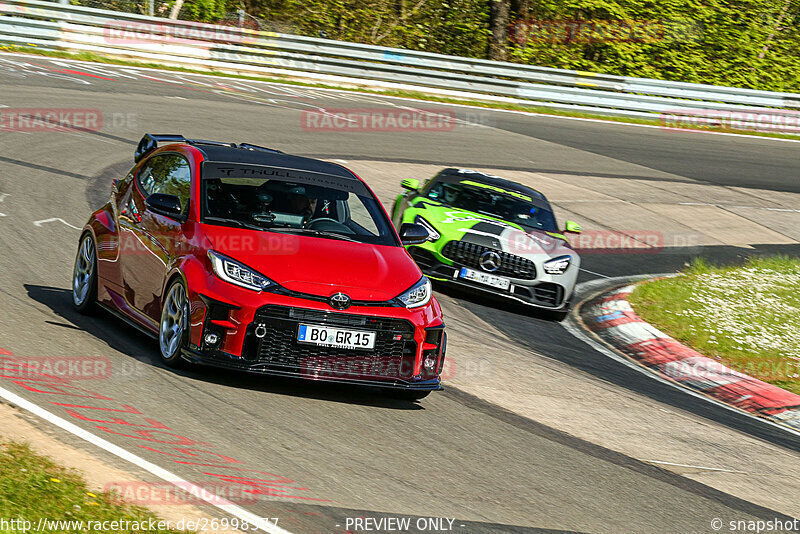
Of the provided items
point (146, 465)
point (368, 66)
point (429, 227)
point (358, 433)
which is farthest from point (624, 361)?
point (368, 66)

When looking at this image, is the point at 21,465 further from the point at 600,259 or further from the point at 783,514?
the point at 600,259

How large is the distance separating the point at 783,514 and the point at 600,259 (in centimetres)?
941

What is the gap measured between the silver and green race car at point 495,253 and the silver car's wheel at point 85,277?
411 cm

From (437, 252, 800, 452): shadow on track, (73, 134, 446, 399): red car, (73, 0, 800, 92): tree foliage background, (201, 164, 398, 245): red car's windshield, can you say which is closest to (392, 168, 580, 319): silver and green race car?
(437, 252, 800, 452): shadow on track

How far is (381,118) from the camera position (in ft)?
79.0

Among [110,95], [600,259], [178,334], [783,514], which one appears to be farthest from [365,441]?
[110,95]

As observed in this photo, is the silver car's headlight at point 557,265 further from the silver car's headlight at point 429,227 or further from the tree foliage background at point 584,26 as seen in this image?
the tree foliage background at point 584,26

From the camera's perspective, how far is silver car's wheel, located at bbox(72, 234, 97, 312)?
8078 millimetres

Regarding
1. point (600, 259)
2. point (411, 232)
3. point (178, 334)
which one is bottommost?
point (600, 259)

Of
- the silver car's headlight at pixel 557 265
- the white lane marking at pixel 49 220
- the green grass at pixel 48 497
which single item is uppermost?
the green grass at pixel 48 497

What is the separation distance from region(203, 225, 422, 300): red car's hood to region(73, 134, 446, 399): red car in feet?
0.03

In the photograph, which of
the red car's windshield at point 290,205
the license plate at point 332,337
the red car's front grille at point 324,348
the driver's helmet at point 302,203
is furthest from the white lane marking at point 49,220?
the license plate at point 332,337

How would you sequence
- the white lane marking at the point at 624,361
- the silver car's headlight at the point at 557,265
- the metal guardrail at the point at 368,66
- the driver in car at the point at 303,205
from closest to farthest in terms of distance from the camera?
the driver in car at the point at 303,205, the white lane marking at the point at 624,361, the silver car's headlight at the point at 557,265, the metal guardrail at the point at 368,66

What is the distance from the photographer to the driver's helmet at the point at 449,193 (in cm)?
1240
